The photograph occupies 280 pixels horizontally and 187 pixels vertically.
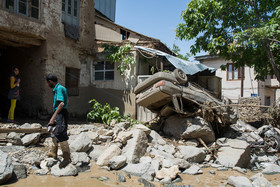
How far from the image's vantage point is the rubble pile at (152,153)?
175 inches

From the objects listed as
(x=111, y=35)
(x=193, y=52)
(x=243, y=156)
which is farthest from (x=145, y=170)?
(x=111, y=35)

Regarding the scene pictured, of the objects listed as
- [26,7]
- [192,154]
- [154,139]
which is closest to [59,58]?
[26,7]

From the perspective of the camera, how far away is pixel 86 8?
10.3 metres

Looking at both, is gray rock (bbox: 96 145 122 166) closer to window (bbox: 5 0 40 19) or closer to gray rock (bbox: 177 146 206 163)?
gray rock (bbox: 177 146 206 163)

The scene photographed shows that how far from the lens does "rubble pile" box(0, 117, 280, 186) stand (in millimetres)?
4433

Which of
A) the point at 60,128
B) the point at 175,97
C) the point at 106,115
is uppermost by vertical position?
the point at 175,97

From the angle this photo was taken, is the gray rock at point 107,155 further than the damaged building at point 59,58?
No

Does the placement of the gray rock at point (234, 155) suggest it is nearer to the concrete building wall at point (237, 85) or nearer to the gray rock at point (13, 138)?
the gray rock at point (13, 138)

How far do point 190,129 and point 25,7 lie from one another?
7197mm

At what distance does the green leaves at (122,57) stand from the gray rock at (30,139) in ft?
16.4

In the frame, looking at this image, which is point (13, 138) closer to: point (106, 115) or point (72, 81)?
point (106, 115)

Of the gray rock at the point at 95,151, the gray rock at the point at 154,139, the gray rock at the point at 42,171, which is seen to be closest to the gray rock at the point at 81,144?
the gray rock at the point at 95,151

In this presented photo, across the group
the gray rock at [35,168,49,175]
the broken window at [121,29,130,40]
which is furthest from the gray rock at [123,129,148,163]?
the broken window at [121,29,130,40]

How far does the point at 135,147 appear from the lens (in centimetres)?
540
